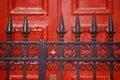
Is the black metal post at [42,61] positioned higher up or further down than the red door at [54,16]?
further down

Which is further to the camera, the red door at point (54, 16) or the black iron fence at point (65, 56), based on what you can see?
the red door at point (54, 16)

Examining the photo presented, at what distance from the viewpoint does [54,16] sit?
1.91 m

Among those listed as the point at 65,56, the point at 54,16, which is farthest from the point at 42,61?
the point at 54,16

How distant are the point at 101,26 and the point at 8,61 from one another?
43.6 inches

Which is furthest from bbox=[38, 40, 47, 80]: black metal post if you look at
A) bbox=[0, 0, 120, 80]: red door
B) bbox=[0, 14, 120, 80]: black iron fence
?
bbox=[0, 0, 120, 80]: red door

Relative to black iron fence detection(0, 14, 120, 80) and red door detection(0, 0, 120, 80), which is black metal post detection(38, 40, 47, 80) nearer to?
black iron fence detection(0, 14, 120, 80)

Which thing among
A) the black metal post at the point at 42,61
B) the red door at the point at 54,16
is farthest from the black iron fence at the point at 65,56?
the red door at the point at 54,16

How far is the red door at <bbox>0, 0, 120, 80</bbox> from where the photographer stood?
1880mm

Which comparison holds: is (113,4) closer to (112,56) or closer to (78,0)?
(78,0)

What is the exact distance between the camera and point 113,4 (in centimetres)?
189

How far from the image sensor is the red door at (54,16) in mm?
1880

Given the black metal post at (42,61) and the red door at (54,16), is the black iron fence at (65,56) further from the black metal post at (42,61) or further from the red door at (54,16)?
the red door at (54,16)

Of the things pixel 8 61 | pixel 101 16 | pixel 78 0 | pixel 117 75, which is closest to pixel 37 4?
pixel 78 0

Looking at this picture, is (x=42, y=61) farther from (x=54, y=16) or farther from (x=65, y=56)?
(x=54, y=16)
